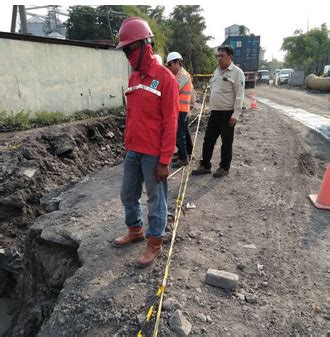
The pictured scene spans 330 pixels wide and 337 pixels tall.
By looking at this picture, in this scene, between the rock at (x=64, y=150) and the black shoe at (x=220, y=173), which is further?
the rock at (x=64, y=150)

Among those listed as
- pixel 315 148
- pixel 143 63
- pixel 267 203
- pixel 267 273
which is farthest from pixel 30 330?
pixel 315 148

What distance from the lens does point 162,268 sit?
3123mm

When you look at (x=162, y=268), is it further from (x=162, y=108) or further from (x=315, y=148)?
(x=315, y=148)

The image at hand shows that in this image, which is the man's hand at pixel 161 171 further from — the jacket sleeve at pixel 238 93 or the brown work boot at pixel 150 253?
the jacket sleeve at pixel 238 93

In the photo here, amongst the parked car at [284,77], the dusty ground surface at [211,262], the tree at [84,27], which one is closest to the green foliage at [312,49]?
the parked car at [284,77]

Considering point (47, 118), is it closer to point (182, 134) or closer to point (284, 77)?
point (182, 134)

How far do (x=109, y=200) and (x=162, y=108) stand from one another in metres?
2.30

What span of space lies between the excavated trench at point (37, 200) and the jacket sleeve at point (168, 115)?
1604 mm

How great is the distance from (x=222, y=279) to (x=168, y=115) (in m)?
1.48

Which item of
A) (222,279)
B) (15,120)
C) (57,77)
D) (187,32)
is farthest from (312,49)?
(222,279)

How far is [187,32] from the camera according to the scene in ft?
89.0

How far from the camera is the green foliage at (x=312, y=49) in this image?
1671 inches

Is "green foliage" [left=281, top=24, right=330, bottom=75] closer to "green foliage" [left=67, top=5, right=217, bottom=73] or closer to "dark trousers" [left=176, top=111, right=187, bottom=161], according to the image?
"green foliage" [left=67, top=5, right=217, bottom=73]

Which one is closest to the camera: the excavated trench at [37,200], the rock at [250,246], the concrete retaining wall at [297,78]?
the rock at [250,246]
